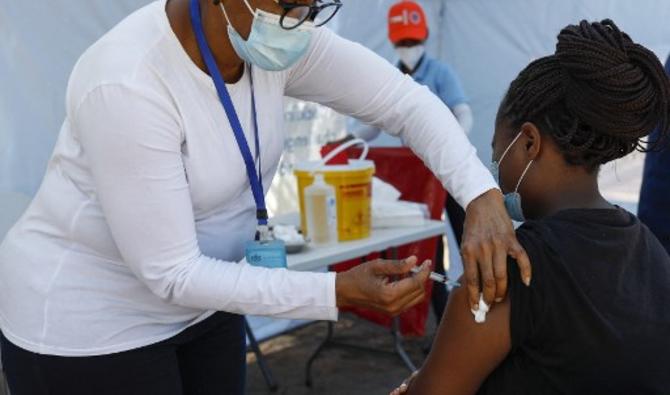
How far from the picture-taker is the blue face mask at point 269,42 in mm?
1203

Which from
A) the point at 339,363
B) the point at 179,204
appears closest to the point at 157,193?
the point at 179,204

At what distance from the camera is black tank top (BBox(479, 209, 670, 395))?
1.06 metres

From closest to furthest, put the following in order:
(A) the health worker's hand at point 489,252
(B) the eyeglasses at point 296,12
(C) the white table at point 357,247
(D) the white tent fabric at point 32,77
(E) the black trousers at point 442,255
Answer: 1. (A) the health worker's hand at point 489,252
2. (B) the eyeglasses at point 296,12
3. (C) the white table at point 357,247
4. (D) the white tent fabric at point 32,77
5. (E) the black trousers at point 442,255

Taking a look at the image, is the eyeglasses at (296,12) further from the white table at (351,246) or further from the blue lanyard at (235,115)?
the white table at (351,246)

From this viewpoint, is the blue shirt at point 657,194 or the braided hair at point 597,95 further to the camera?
the blue shirt at point 657,194

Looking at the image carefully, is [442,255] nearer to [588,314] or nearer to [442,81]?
[442,81]

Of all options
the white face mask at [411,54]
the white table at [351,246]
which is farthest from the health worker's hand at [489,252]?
the white face mask at [411,54]

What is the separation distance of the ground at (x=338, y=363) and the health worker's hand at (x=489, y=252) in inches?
87.7

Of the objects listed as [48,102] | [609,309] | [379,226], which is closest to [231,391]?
[609,309]

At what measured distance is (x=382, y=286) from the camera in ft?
3.72

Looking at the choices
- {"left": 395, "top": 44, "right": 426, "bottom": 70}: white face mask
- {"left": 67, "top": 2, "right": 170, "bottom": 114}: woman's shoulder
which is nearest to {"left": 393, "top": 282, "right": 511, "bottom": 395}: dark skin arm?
{"left": 67, "top": 2, "right": 170, "bottom": 114}: woman's shoulder

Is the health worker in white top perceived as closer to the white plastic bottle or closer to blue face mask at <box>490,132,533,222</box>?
blue face mask at <box>490,132,533,222</box>

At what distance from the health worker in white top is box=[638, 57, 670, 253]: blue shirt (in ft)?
2.38

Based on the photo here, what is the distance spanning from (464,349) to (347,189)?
4.84 ft
